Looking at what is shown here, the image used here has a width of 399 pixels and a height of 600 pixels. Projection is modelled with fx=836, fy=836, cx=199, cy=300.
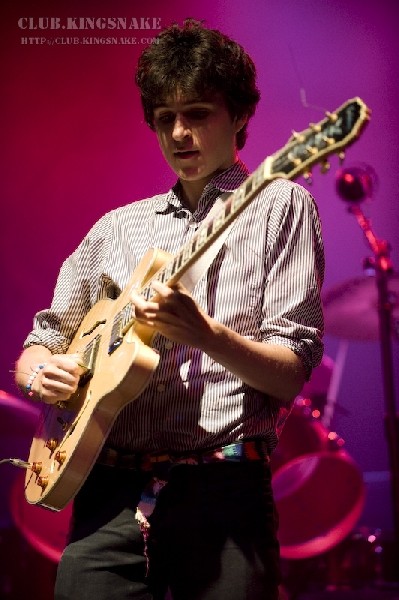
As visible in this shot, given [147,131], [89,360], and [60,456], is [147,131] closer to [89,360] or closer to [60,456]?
[89,360]

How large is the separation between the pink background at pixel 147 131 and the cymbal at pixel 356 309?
0.07 meters

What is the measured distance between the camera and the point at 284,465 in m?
4.03

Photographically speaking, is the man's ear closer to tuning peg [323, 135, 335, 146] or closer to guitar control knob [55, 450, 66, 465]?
tuning peg [323, 135, 335, 146]

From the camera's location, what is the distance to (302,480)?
13.8 feet

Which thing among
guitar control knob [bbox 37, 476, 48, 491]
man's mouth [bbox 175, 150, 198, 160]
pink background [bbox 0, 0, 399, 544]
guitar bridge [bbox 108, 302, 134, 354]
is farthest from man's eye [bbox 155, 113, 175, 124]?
pink background [bbox 0, 0, 399, 544]

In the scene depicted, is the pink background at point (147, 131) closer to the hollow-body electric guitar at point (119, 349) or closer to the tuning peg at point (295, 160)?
the hollow-body electric guitar at point (119, 349)

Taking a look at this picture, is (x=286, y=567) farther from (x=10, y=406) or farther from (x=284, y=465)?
(x=10, y=406)

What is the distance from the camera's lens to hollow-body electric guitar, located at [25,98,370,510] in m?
1.74

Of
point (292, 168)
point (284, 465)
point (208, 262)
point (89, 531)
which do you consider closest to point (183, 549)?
point (89, 531)

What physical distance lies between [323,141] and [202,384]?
708mm

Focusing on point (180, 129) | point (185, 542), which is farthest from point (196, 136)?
point (185, 542)

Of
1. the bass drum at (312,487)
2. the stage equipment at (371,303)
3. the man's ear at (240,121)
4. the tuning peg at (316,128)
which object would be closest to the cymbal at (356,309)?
the stage equipment at (371,303)

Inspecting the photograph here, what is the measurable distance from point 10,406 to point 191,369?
206 centimetres

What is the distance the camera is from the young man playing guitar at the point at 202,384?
196cm
